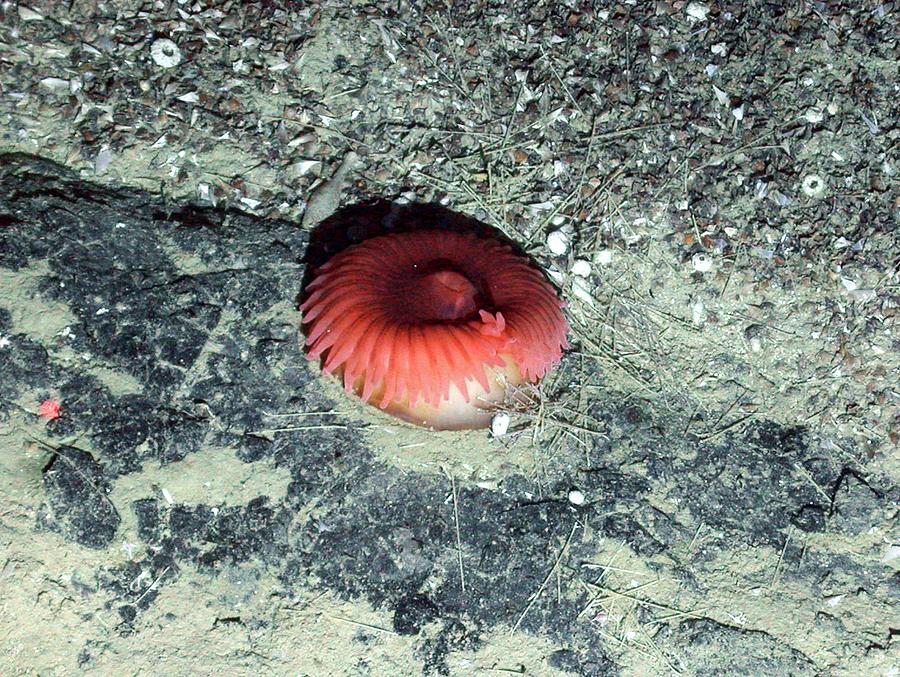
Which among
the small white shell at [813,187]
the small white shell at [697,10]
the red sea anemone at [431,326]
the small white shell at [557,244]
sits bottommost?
the red sea anemone at [431,326]

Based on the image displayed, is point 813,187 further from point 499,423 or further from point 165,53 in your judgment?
point 165,53

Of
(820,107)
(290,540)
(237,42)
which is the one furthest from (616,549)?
(237,42)

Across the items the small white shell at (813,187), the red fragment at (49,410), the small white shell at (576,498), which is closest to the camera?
the red fragment at (49,410)

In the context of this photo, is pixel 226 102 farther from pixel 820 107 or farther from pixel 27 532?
pixel 820 107

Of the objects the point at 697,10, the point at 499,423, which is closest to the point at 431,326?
the point at 499,423

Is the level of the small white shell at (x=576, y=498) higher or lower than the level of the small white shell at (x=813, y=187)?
lower

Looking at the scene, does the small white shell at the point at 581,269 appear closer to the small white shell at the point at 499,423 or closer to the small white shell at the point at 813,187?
the small white shell at the point at 499,423

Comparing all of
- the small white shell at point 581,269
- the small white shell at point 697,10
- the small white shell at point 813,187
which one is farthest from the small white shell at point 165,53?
the small white shell at point 813,187
